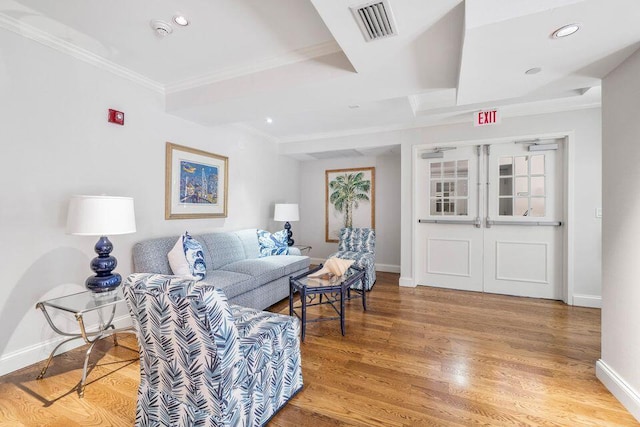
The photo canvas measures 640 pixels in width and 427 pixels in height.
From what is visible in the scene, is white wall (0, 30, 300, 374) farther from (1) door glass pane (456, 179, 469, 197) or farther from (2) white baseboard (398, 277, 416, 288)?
(1) door glass pane (456, 179, 469, 197)

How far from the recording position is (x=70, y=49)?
7.52 feet

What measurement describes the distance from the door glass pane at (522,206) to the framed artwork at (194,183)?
13.1ft

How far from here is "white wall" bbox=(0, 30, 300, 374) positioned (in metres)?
2.02

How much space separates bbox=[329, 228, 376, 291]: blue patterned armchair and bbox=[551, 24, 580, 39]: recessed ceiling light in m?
2.99

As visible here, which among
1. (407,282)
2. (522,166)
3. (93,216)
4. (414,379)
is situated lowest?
(414,379)

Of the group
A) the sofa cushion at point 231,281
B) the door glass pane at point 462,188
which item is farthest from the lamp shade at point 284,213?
the door glass pane at point 462,188

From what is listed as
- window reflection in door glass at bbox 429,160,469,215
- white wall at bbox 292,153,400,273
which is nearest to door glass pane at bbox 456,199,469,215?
window reflection in door glass at bbox 429,160,469,215

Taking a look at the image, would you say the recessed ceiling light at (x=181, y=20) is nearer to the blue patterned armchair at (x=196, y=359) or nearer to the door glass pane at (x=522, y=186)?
the blue patterned armchair at (x=196, y=359)

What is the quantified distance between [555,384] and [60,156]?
4068 mm

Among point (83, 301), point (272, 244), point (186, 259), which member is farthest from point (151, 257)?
point (272, 244)

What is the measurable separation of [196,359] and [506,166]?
13.8 feet

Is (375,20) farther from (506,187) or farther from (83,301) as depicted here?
(506,187)

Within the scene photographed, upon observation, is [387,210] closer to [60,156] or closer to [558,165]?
[558,165]

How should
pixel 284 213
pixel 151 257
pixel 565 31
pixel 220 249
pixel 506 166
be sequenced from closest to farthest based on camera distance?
1. pixel 565 31
2. pixel 151 257
3. pixel 220 249
4. pixel 506 166
5. pixel 284 213
